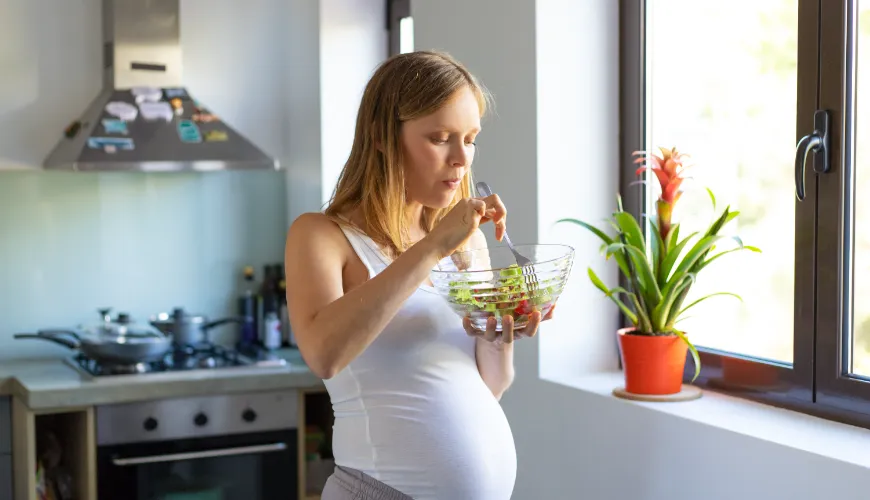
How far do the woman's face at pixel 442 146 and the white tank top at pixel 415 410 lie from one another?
13 cm

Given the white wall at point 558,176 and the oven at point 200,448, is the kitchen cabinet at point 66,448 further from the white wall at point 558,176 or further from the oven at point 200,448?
the white wall at point 558,176

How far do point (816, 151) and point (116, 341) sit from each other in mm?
2030

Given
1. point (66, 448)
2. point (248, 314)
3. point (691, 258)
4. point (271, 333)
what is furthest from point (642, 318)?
point (66, 448)

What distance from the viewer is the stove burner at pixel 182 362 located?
304 centimetres

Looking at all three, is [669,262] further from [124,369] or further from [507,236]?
[124,369]

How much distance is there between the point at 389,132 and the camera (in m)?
1.51

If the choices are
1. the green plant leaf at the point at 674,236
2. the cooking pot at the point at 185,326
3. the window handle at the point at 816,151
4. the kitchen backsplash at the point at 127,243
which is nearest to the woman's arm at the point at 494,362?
the green plant leaf at the point at 674,236

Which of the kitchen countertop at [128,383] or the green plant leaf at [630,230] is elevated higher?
the green plant leaf at [630,230]

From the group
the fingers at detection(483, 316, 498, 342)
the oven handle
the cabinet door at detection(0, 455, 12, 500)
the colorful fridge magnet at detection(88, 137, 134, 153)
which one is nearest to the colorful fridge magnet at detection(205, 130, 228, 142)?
the colorful fridge magnet at detection(88, 137, 134, 153)

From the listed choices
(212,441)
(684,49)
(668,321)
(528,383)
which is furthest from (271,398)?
(684,49)

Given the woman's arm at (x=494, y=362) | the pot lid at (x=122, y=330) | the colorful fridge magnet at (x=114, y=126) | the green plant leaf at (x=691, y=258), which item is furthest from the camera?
the colorful fridge magnet at (x=114, y=126)

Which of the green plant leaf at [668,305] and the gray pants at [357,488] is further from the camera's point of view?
the green plant leaf at [668,305]

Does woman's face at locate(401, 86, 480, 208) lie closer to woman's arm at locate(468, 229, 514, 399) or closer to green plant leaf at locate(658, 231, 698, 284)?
woman's arm at locate(468, 229, 514, 399)

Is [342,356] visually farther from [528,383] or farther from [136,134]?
[136,134]
